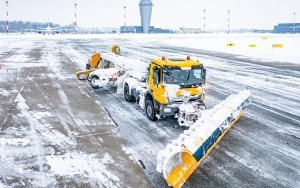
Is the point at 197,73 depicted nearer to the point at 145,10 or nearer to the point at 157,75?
the point at 157,75

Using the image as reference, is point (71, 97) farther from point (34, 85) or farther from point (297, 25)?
point (297, 25)

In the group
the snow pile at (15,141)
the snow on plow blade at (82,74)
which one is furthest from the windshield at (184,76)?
the snow on plow blade at (82,74)

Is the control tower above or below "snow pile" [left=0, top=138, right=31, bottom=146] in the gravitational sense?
above

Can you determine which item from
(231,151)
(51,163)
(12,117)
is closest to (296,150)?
(231,151)

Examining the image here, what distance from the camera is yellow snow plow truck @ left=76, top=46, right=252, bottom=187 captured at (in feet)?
24.7

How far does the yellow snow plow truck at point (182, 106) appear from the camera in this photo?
7.52 m

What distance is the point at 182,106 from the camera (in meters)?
11.2

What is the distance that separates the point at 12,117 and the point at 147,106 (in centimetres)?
543

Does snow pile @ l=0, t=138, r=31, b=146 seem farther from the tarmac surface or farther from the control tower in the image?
the control tower

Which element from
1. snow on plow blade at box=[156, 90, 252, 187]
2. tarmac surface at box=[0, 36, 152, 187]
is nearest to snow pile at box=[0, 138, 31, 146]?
tarmac surface at box=[0, 36, 152, 187]

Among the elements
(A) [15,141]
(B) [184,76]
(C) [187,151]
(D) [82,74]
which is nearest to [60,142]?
(A) [15,141]

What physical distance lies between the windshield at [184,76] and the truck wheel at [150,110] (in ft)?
4.51

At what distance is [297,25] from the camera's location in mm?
155625

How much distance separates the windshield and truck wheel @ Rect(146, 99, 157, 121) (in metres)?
1.38
